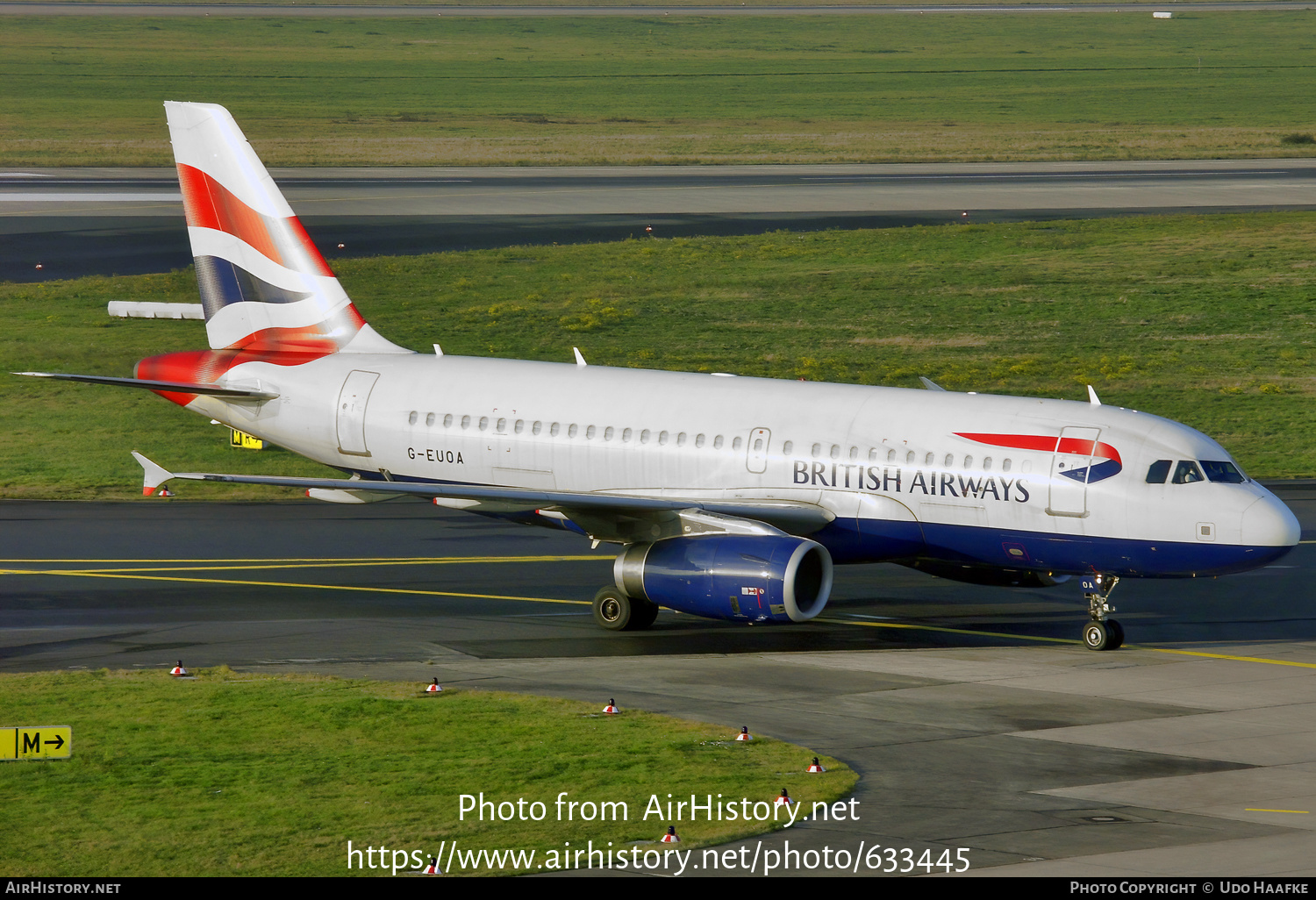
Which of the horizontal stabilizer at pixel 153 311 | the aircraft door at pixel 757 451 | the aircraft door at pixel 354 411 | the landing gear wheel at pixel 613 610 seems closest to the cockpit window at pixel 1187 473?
the aircraft door at pixel 757 451

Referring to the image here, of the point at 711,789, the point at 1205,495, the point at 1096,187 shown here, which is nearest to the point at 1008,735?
the point at 711,789

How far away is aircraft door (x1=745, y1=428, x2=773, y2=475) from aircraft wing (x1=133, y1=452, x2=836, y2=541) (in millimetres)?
665

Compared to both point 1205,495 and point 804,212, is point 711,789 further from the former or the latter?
point 804,212

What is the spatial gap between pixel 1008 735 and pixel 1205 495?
792 centimetres

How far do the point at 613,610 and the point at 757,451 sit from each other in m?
4.11

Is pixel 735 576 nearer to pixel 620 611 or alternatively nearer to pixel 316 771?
pixel 620 611

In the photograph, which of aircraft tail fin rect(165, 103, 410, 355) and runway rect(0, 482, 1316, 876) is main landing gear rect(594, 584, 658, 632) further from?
aircraft tail fin rect(165, 103, 410, 355)

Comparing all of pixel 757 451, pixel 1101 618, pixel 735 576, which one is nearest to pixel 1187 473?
pixel 1101 618

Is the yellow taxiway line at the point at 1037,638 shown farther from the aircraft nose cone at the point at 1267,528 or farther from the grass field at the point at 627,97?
the grass field at the point at 627,97

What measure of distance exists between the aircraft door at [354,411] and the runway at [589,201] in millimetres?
36934

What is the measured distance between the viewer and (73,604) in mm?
31906

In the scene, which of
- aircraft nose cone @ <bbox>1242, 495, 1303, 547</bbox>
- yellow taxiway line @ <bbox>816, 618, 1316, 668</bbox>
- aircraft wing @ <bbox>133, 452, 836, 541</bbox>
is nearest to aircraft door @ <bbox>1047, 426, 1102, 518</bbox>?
aircraft nose cone @ <bbox>1242, 495, 1303, 547</bbox>

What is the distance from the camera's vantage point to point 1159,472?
28766 mm

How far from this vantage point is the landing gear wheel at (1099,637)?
29359 mm
